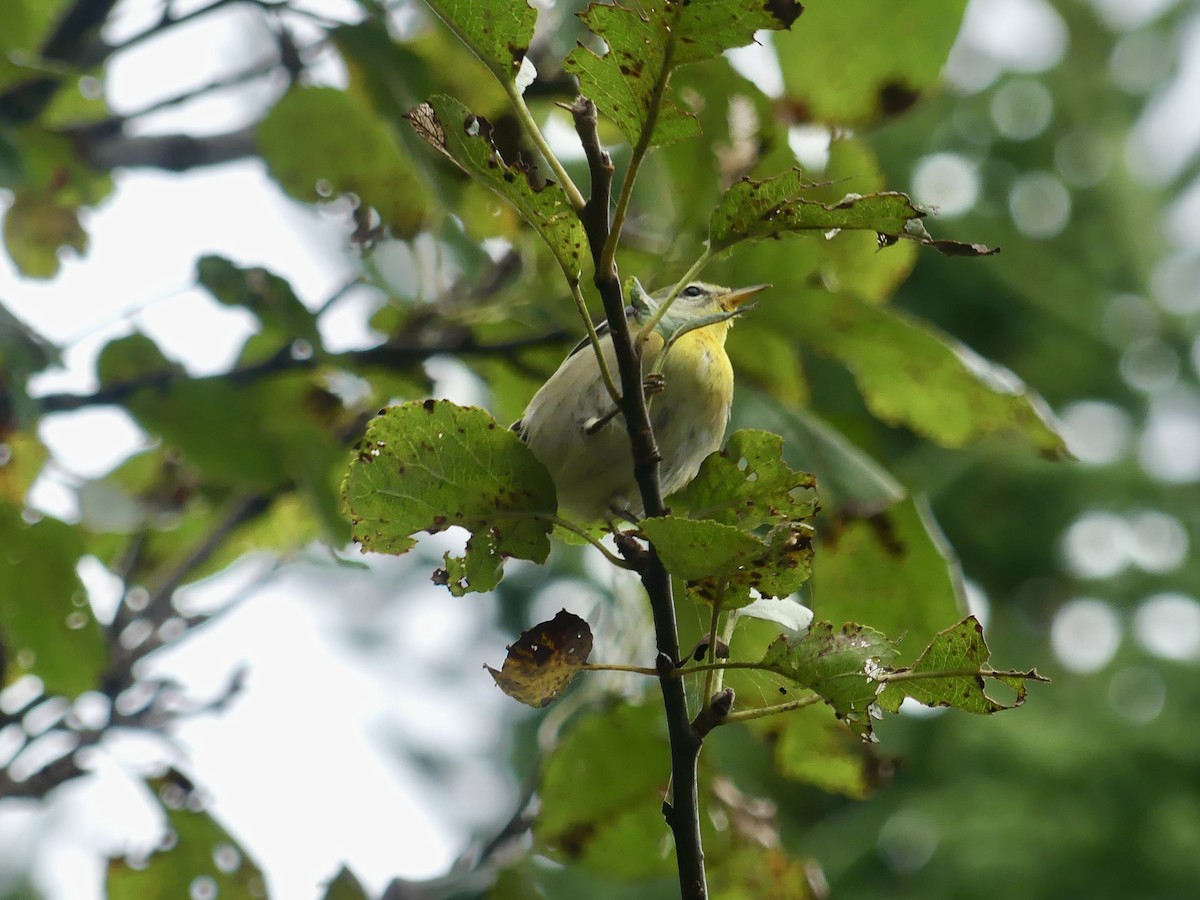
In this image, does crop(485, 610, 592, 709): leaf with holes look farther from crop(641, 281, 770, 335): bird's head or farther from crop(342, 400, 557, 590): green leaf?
crop(641, 281, 770, 335): bird's head

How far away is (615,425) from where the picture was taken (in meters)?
1.46

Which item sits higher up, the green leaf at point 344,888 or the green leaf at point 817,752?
the green leaf at point 817,752

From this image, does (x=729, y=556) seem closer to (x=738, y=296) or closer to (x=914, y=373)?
(x=914, y=373)

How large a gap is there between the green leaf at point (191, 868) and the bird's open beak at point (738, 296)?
1182 mm

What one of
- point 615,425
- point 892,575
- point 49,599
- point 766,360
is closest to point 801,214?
point 615,425

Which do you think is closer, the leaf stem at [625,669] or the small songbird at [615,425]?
the leaf stem at [625,669]

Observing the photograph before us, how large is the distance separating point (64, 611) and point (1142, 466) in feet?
21.8

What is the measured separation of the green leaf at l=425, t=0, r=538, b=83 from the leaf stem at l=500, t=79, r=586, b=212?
19mm

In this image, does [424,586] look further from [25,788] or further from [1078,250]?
[25,788]

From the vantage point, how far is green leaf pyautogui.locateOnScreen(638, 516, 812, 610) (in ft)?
2.60

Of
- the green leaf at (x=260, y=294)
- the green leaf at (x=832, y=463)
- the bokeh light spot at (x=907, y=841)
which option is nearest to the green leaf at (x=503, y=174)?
the green leaf at (x=832, y=463)

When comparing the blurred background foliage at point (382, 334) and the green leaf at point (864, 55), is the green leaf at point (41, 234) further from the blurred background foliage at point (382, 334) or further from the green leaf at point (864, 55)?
the green leaf at point (864, 55)

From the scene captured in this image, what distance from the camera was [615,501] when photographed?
4.74ft

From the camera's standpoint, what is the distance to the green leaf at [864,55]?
1543mm
